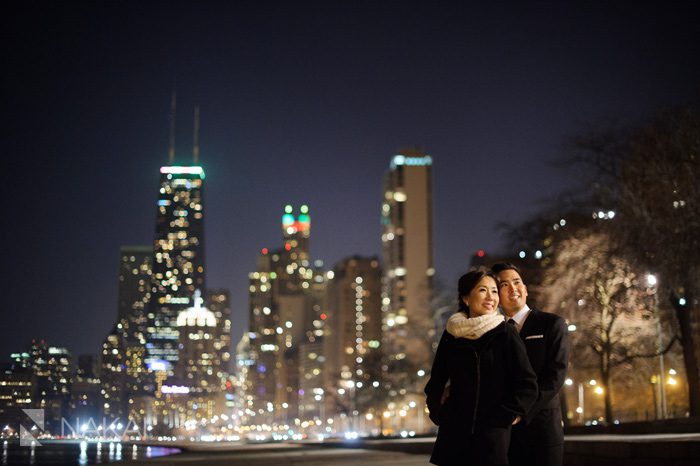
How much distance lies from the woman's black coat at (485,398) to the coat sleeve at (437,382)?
0.09 meters

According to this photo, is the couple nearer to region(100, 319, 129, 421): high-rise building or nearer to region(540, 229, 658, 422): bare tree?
region(540, 229, 658, 422): bare tree

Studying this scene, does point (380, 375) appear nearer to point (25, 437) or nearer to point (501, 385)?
point (25, 437)

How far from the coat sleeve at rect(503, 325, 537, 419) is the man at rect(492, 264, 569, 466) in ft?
1.04

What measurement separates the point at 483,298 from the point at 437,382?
586mm

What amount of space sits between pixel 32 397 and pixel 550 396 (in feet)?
193

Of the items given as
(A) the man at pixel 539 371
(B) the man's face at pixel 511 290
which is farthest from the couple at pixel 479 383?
(B) the man's face at pixel 511 290

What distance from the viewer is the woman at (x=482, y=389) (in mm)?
5363

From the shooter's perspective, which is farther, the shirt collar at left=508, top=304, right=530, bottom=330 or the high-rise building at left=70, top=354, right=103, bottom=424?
the high-rise building at left=70, top=354, right=103, bottom=424

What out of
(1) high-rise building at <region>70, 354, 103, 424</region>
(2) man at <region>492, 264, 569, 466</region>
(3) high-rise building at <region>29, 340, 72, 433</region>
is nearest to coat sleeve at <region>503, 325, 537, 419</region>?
(2) man at <region>492, 264, 569, 466</region>

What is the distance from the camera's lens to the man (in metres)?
6.06

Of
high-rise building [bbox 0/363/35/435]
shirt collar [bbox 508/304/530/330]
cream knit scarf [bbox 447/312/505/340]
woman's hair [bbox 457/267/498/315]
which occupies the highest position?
woman's hair [bbox 457/267/498/315]

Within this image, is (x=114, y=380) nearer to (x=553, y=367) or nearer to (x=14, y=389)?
(x=14, y=389)

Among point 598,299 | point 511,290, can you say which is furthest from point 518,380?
point 598,299

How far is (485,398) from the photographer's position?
541 centimetres
